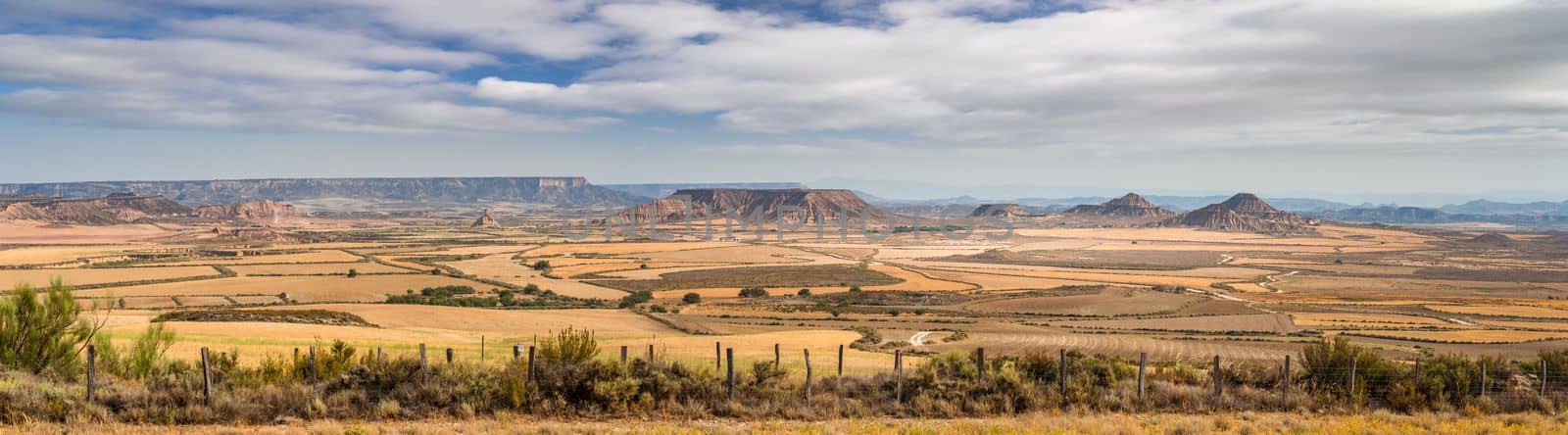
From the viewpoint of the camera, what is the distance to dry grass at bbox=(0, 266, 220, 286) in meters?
73.1

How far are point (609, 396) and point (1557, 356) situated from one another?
66.3 ft

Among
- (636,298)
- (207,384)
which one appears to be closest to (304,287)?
(636,298)

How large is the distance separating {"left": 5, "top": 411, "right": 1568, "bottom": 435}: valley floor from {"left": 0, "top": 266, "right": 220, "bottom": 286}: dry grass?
73850 mm

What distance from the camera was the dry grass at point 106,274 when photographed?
240ft

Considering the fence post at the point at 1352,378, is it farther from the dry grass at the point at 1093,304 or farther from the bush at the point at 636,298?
the bush at the point at 636,298

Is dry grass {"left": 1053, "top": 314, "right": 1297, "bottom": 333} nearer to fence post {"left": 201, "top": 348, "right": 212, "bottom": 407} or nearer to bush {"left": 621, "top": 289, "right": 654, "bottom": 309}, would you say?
bush {"left": 621, "top": 289, "right": 654, "bottom": 309}

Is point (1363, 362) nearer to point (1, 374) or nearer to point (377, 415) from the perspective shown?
point (377, 415)

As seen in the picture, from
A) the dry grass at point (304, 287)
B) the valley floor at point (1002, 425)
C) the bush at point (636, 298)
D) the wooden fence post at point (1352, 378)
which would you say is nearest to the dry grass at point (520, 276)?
the bush at point (636, 298)

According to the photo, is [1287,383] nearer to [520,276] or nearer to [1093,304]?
[1093,304]

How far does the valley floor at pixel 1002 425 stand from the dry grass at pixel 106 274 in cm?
7385

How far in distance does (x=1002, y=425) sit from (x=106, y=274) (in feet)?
302

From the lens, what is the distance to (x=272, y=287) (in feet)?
236

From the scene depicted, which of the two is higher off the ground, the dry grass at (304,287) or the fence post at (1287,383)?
the fence post at (1287,383)

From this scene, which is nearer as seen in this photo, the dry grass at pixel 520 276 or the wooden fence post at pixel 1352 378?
the wooden fence post at pixel 1352 378
